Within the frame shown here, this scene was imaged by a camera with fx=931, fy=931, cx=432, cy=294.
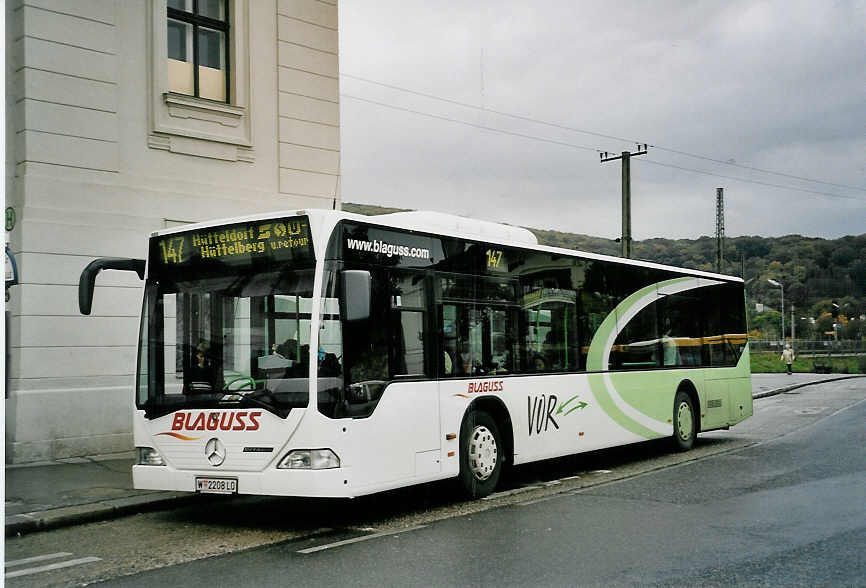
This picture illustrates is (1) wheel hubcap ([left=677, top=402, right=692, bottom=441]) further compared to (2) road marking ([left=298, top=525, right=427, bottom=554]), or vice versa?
(1) wheel hubcap ([left=677, top=402, right=692, bottom=441])

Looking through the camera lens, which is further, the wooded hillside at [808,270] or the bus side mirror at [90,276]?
the wooded hillside at [808,270]

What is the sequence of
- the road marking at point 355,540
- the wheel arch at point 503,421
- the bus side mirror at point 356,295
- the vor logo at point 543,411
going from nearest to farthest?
the road marking at point 355,540 → the bus side mirror at point 356,295 → the wheel arch at point 503,421 → the vor logo at point 543,411

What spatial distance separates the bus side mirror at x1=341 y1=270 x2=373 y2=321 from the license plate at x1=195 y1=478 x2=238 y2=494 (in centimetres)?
188

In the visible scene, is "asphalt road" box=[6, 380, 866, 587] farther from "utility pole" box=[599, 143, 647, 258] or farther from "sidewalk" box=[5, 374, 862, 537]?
→ "utility pole" box=[599, 143, 647, 258]

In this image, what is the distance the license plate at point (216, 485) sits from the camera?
8414 millimetres

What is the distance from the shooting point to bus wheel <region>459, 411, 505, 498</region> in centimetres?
993

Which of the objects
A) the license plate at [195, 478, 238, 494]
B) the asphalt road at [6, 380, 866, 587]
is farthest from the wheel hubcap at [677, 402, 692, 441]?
the license plate at [195, 478, 238, 494]

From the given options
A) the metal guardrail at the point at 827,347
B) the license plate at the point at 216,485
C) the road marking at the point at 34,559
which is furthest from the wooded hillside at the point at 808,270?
the road marking at the point at 34,559

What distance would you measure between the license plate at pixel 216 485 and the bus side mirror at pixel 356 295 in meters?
1.88

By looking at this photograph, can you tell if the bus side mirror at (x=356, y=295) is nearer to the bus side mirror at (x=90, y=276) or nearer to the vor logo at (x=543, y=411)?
the bus side mirror at (x=90, y=276)

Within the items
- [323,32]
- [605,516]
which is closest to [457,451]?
[605,516]

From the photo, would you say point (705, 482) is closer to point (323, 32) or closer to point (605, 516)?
point (605, 516)

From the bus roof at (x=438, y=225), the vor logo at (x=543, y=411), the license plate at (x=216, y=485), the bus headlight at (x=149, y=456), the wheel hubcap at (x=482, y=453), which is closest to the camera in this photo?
the license plate at (x=216, y=485)

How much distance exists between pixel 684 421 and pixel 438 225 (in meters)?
6.88
